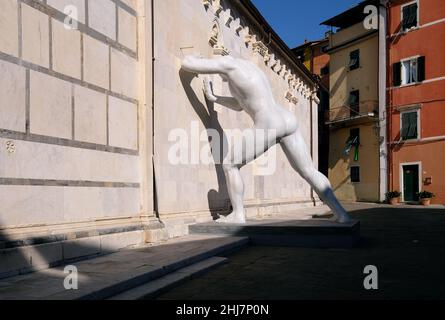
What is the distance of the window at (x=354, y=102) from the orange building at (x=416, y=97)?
8.92ft

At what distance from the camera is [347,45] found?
32.2 meters

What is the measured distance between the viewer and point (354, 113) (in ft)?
102

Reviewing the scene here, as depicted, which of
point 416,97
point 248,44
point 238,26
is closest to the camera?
point 238,26

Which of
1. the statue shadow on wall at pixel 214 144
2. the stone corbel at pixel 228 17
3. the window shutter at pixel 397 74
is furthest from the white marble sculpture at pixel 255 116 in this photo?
the window shutter at pixel 397 74

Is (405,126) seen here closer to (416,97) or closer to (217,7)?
(416,97)

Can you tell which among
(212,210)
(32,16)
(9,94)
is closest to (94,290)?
(9,94)

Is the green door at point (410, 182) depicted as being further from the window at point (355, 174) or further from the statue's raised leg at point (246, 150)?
the statue's raised leg at point (246, 150)

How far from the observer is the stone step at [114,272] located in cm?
371

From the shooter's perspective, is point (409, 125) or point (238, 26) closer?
point (238, 26)

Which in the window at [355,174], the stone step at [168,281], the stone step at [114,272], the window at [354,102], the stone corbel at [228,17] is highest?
the window at [354,102]

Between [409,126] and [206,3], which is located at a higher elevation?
[206,3]

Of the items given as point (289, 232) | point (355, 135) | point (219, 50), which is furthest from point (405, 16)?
point (289, 232)

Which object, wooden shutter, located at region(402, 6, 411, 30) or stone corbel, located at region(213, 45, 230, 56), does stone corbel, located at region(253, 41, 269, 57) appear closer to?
stone corbel, located at region(213, 45, 230, 56)

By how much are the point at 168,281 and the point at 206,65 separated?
4126 millimetres
